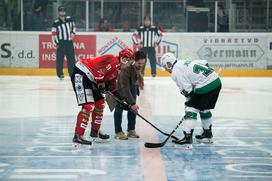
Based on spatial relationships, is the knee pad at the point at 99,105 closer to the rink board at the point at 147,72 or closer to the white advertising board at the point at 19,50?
the rink board at the point at 147,72

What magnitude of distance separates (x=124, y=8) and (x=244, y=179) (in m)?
13.4

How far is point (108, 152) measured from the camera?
7.77 meters

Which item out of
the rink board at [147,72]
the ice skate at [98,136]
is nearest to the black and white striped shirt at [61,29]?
the rink board at [147,72]

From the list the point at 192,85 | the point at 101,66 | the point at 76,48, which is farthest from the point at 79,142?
the point at 76,48

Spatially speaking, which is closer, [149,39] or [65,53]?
[65,53]

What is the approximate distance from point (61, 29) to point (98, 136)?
34.7 ft

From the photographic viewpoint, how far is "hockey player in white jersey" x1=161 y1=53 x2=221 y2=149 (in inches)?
312

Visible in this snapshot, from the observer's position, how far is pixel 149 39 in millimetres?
19266

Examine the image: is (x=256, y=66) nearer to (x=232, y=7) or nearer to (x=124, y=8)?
(x=232, y=7)

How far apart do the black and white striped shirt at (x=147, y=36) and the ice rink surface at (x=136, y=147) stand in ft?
17.8

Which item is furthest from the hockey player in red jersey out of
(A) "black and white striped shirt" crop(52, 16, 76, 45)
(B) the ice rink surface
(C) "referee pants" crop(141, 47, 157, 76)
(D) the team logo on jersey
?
(D) the team logo on jersey

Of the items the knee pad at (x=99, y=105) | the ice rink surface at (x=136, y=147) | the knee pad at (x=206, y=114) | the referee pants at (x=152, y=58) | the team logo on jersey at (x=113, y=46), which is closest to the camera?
the ice rink surface at (x=136, y=147)

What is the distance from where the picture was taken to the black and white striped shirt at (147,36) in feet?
63.0

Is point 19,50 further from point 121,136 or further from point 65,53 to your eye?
point 121,136
